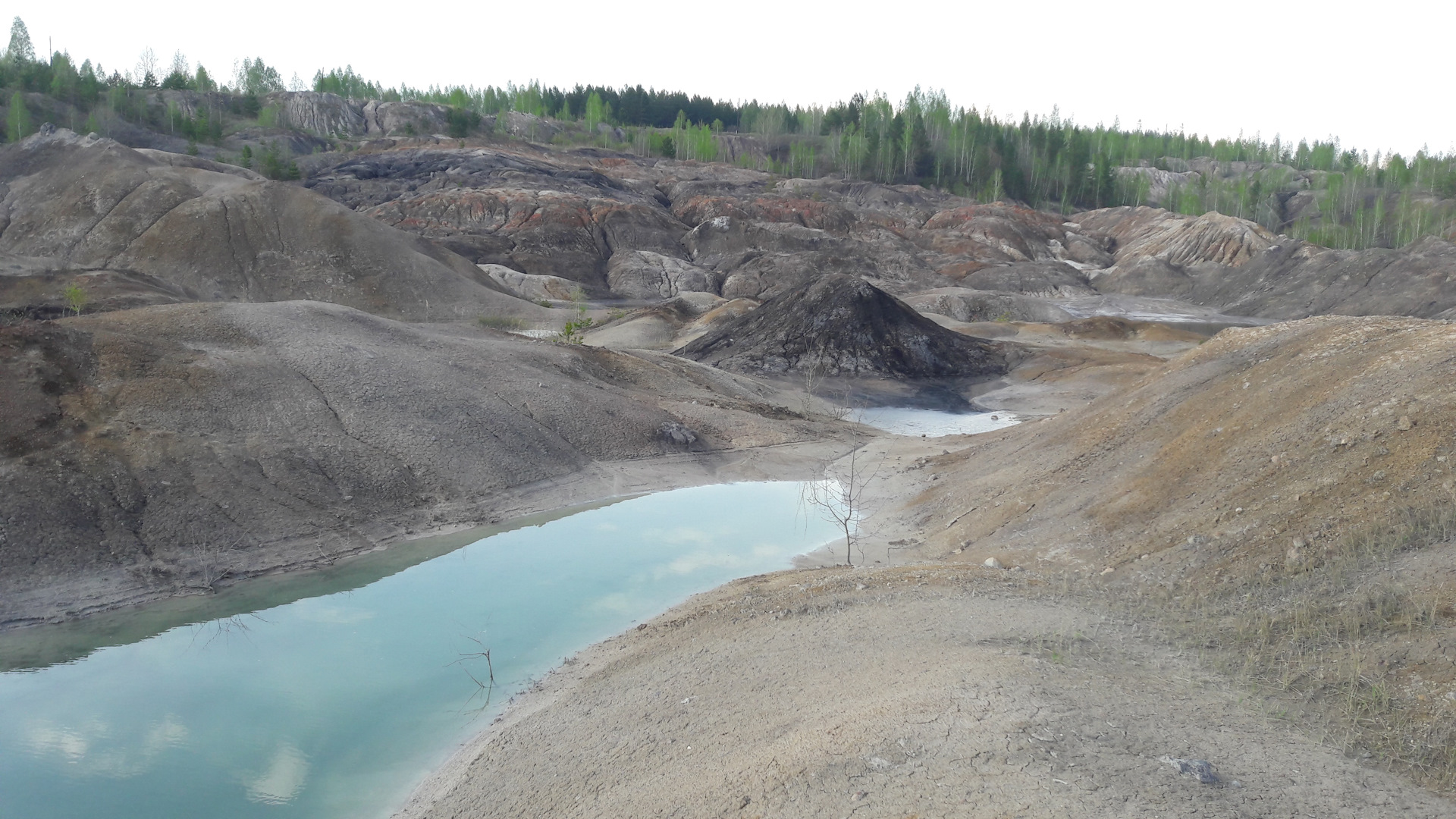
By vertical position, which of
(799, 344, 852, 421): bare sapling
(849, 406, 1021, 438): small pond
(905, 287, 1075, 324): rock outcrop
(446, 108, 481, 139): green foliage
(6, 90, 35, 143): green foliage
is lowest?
(849, 406, 1021, 438): small pond

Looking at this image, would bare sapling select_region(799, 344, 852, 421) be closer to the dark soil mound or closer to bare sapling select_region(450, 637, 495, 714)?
the dark soil mound

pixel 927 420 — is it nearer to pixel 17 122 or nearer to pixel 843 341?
pixel 843 341

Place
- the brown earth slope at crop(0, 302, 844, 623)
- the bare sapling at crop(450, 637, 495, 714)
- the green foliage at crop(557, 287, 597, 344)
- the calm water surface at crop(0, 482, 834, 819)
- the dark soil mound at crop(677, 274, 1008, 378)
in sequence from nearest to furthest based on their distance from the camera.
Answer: the calm water surface at crop(0, 482, 834, 819)
the bare sapling at crop(450, 637, 495, 714)
the brown earth slope at crop(0, 302, 844, 623)
the green foliage at crop(557, 287, 597, 344)
the dark soil mound at crop(677, 274, 1008, 378)

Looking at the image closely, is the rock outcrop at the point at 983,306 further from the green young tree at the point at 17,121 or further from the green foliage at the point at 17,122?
the green young tree at the point at 17,121

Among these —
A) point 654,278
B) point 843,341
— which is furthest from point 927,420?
point 654,278

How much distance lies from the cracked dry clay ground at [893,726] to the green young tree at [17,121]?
88.4 m

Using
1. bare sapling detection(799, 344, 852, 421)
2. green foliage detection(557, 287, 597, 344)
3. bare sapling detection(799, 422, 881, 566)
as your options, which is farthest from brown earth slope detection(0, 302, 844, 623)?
green foliage detection(557, 287, 597, 344)

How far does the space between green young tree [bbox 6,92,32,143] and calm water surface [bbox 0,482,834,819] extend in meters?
82.9

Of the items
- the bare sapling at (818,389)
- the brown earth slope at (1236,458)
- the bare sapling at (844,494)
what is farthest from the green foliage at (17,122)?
the brown earth slope at (1236,458)

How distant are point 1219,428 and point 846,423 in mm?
14386

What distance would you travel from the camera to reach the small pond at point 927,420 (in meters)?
30.0

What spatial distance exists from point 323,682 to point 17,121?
88.0 m

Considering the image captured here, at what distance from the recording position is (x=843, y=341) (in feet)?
124

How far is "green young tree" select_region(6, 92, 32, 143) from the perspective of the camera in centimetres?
7412
